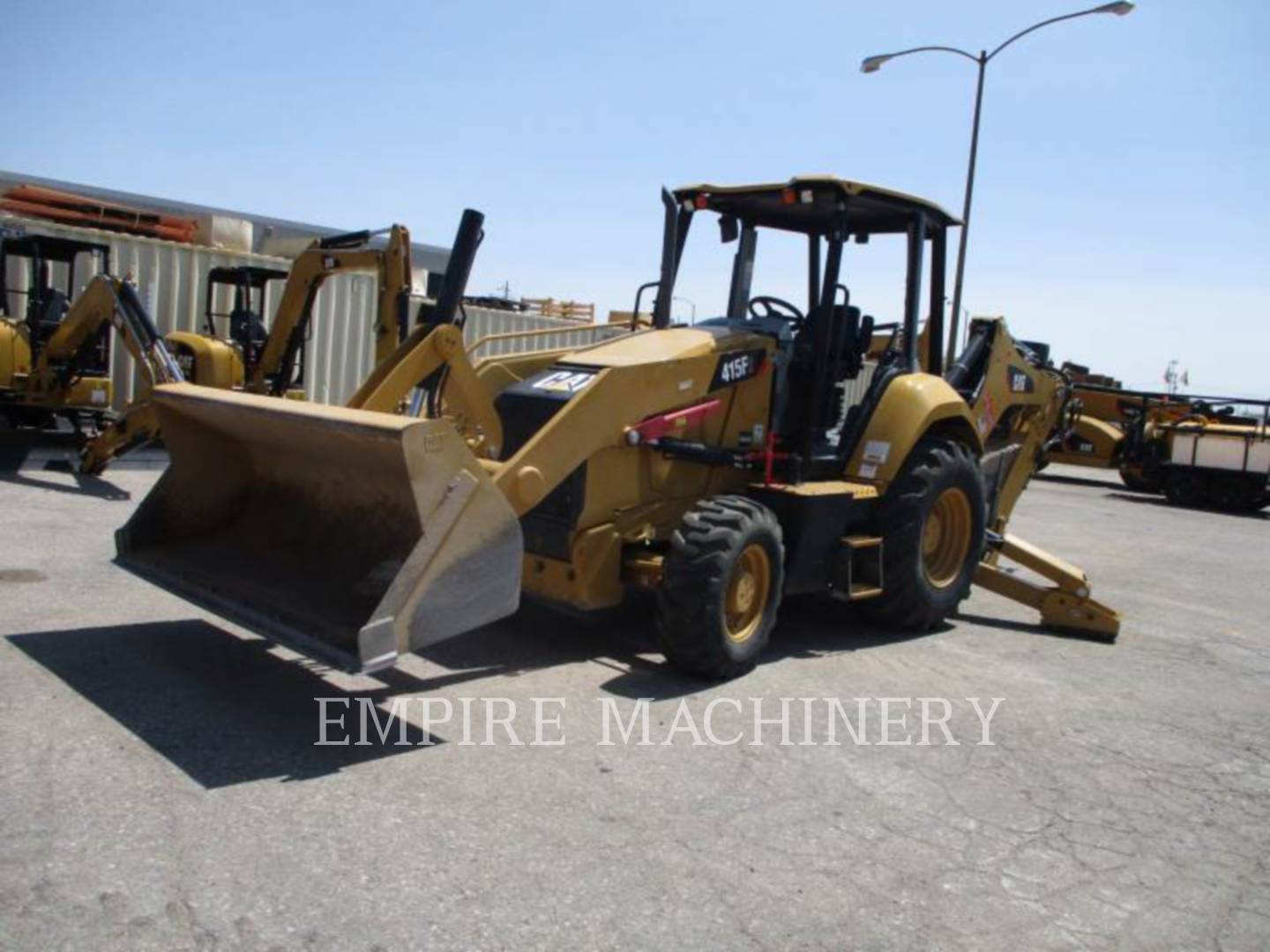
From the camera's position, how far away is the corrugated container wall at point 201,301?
13211mm

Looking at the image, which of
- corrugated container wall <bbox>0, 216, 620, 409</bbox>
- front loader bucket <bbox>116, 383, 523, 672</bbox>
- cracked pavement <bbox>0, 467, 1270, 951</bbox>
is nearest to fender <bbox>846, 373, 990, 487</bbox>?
cracked pavement <bbox>0, 467, 1270, 951</bbox>

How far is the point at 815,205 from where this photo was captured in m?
6.92

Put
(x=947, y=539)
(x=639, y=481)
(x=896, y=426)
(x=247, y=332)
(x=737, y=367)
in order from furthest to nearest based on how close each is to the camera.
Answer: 1. (x=247, y=332)
2. (x=947, y=539)
3. (x=896, y=426)
4. (x=737, y=367)
5. (x=639, y=481)

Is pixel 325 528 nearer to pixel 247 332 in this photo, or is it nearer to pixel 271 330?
pixel 271 330

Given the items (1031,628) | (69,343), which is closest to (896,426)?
(1031,628)

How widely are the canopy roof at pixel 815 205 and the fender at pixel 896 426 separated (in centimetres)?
107

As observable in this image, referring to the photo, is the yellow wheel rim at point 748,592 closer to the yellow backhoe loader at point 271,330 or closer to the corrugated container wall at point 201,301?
the yellow backhoe loader at point 271,330

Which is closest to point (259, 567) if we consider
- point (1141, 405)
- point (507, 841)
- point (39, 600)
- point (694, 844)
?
point (39, 600)

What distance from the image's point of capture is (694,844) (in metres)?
3.90

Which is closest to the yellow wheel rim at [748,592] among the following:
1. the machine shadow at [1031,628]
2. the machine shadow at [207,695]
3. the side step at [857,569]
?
the side step at [857,569]

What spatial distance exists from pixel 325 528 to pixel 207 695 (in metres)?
1.00

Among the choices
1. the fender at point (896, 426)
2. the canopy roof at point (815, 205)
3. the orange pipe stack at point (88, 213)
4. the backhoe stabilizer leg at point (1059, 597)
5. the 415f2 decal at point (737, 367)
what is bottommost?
the backhoe stabilizer leg at point (1059, 597)

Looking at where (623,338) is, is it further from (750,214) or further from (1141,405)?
(1141,405)

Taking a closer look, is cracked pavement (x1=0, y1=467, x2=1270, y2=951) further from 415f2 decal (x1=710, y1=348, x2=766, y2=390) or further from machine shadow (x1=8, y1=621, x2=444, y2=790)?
415f2 decal (x1=710, y1=348, x2=766, y2=390)
